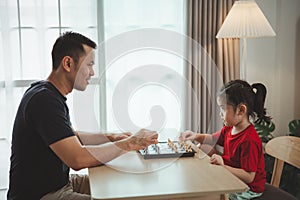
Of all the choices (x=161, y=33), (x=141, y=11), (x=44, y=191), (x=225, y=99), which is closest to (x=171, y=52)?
(x=161, y=33)

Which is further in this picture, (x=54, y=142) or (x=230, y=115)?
(x=230, y=115)

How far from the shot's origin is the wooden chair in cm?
192

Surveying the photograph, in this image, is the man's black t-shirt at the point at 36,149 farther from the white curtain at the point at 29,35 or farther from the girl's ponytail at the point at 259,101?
the white curtain at the point at 29,35

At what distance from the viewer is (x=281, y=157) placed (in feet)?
6.84

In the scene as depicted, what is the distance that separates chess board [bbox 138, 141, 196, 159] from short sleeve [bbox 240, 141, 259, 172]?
24cm

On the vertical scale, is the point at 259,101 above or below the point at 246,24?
below

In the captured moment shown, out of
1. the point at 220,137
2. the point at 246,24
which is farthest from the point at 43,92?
the point at 246,24

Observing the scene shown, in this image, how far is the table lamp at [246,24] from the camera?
2480 millimetres

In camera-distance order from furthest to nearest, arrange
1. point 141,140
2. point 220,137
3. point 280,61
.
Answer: point 280,61 < point 220,137 < point 141,140

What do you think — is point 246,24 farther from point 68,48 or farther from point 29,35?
point 29,35

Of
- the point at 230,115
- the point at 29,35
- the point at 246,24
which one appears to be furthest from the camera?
the point at 29,35

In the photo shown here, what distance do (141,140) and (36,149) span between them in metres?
0.47

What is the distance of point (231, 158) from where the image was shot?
6.38ft

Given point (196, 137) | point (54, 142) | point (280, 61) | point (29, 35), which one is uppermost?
point (29, 35)
